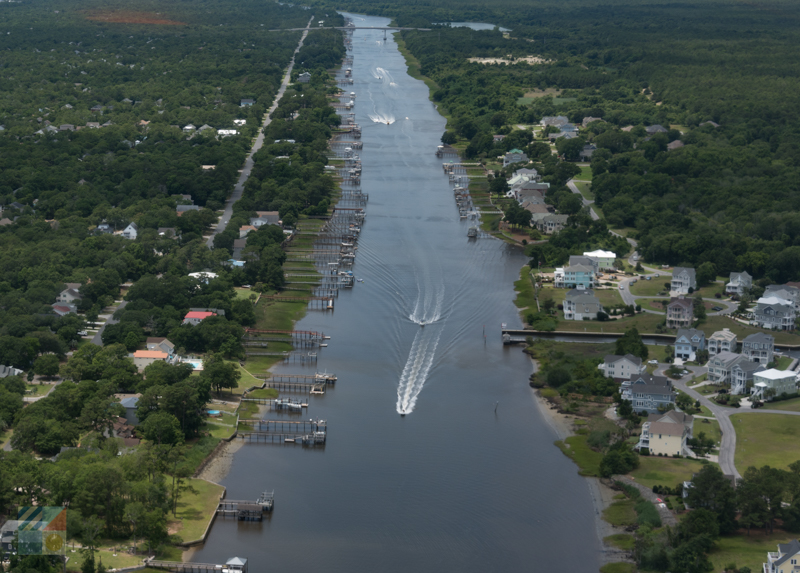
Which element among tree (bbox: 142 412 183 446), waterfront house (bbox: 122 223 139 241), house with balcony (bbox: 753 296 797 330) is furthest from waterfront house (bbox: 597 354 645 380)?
waterfront house (bbox: 122 223 139 241)

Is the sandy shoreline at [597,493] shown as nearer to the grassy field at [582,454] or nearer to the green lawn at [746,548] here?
the grassy field at [582,454]

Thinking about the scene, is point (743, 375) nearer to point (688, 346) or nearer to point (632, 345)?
point (688, 346)

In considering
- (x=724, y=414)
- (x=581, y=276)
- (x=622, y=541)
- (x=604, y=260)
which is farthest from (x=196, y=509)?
(x=604, y=260)

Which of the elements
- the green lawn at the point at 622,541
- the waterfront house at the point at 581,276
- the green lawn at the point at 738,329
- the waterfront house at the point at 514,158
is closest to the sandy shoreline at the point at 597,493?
the green lawn at the point at 622,541

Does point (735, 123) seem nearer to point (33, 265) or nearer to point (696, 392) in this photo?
point (696, 392)

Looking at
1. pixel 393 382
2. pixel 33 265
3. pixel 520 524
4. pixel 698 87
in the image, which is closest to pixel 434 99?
pixel 698 87

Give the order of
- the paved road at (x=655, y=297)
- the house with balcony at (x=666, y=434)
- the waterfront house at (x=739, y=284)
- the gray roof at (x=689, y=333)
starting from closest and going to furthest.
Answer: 1. the house with balcony at (x=666, y=434)
2. the gray roof at (x=689, y=333)
3. the paved road at (x=655, y=297)
4. the waterfront house at (x=739, y=284)
